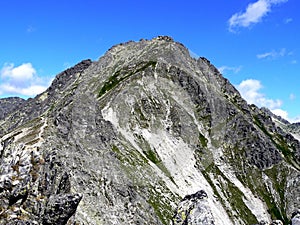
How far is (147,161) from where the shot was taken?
116938mm

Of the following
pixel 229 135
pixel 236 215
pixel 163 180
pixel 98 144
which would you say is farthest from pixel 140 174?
pixel 229 135

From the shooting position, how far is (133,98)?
5792 inches

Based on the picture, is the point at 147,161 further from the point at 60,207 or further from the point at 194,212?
the point at 194,212

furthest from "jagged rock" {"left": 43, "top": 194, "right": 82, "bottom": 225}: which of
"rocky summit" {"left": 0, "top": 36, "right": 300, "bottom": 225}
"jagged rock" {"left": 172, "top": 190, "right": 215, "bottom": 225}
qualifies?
"jagged rock" {"left": 172, "top": 190, "right": 215, "bottom": 225}

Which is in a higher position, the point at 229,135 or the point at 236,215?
the point at 229,135

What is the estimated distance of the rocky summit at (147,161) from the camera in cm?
4759

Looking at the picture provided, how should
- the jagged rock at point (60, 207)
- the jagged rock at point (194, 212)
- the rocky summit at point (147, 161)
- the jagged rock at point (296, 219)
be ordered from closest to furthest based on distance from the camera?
the jagged rock at point (296, 219) < the jagged rock at point (194, 212) < the jagged rock at point (60, 207) < the rocky summit at point (147, 161)

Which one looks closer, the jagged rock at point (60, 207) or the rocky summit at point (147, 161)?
the jagged rock at point (60, 207)

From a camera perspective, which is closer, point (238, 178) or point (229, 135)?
point (238, 178)

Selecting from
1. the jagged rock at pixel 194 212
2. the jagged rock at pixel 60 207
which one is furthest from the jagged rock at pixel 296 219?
the jagged rock at pixel 60 207

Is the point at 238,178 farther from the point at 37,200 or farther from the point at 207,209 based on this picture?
the point at 207,209

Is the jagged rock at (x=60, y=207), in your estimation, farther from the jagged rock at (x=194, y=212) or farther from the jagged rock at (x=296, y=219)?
the jagged rock at (x=296, y=219)

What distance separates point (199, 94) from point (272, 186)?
57174mm

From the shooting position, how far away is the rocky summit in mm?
47594
